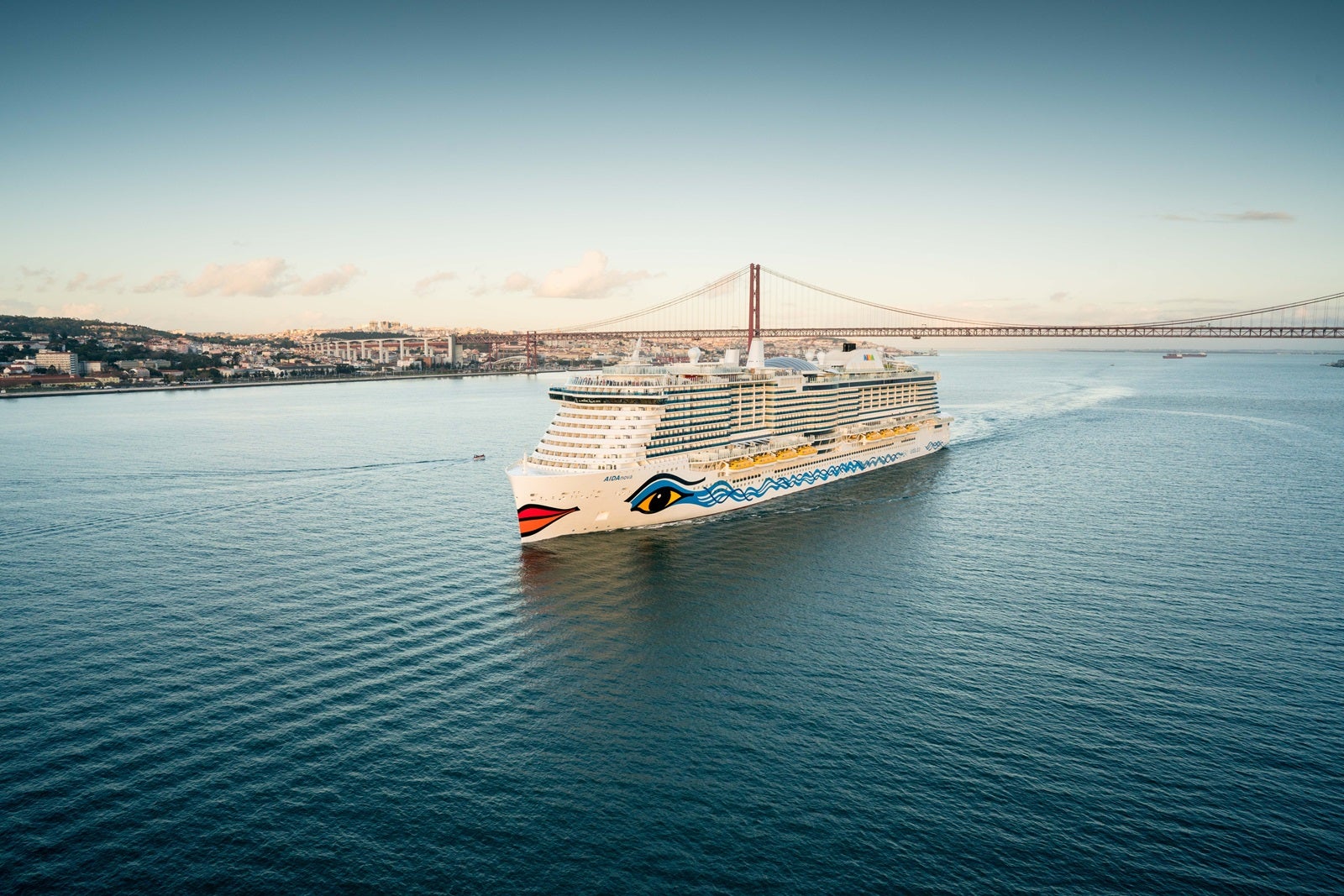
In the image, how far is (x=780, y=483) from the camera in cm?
4450

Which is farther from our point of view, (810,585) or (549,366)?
(549,366)

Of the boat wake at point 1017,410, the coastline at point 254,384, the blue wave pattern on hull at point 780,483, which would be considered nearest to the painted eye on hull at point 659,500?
the blue wave pattern on hull at point 780,483

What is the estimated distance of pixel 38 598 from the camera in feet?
85.6

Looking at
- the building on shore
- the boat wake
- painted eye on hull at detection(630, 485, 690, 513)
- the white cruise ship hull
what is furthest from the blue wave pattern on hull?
the building on shore

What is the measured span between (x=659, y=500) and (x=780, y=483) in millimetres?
10365

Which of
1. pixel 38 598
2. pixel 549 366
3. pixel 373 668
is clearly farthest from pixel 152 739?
pixel 549 366

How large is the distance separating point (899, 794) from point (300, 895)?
36.9ft

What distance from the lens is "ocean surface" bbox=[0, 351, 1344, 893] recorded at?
46.1 ft

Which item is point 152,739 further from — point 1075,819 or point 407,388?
point 407,388

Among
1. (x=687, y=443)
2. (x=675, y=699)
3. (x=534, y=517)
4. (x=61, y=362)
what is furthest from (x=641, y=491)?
(x=61, y=362)

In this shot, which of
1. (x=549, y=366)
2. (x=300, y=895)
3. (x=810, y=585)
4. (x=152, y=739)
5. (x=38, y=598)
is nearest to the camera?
(x=300, y=895)

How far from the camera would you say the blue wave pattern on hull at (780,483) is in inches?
1551

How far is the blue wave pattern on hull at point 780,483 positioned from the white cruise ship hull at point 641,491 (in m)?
0.04

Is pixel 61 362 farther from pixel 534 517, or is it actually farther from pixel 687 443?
pixel 687 443
